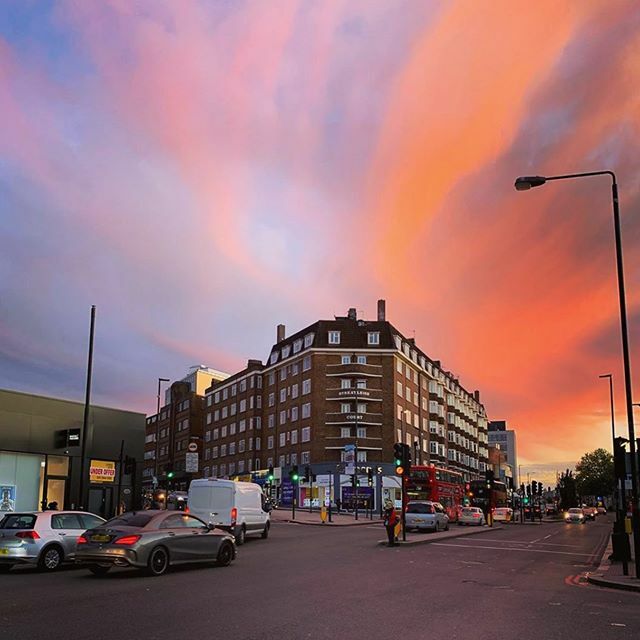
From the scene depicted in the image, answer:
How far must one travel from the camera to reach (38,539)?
55.0ft

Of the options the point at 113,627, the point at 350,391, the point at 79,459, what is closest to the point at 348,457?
the point at 350,391

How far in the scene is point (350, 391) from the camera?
7888cm

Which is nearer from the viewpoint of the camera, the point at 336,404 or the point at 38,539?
the point at 38,539

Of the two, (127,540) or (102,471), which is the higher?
(102,471)

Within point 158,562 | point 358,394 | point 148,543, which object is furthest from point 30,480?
point 358,394

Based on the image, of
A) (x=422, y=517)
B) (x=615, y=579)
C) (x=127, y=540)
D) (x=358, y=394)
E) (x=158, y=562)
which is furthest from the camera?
(x=358, y=394)

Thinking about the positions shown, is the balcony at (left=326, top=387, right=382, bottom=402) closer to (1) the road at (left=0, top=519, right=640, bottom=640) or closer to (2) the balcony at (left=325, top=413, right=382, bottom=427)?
(2) the balcony at (left=325, top=413, right=382, bottom=427)

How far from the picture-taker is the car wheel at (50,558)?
55.2 feet

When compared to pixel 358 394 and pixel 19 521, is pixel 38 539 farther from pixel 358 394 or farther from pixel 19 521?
pixel 358 394

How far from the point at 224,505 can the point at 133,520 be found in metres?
11.2

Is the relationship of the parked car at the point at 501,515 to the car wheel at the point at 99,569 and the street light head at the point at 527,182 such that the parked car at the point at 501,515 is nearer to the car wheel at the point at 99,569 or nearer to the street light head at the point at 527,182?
the street light head at the point at 527,182

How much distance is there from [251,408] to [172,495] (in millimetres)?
44003

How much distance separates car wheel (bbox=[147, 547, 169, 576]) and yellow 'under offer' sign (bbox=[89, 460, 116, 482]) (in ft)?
62.2

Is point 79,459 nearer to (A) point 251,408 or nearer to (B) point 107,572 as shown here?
(B) point 107,572
